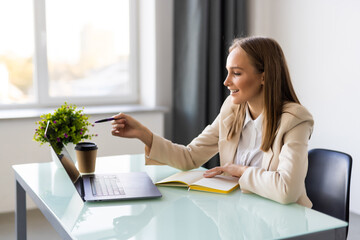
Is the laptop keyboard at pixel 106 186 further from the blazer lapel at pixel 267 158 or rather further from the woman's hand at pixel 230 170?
the blazer lapel at pixel 267 158

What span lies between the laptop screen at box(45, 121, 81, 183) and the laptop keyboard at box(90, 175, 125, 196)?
0.07 meters

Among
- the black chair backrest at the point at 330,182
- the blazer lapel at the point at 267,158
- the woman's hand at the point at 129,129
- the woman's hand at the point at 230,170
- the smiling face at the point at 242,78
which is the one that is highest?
the smiling face at the point at 242,78

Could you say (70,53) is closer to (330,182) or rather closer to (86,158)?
(86,158)

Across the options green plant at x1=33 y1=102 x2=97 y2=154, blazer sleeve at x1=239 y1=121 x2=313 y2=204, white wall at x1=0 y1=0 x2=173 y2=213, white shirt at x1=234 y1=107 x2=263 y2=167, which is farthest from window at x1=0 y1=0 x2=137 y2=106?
blazer sleeve at x1=239 y1=121 x2=313 y2=204

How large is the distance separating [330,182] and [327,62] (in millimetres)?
1717

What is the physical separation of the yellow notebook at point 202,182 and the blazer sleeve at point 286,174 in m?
0.07

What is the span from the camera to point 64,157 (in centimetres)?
170

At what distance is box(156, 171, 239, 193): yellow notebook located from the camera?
1618 mm

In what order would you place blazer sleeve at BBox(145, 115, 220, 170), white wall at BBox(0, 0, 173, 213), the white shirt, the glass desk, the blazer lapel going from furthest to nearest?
1. white wall at BBox(0, 0, 173, 213)
2. blazer sleeve at BBox(145, 115, 220, 170)
3. the white shirt
4. the blazer lapel
5. the glass desk

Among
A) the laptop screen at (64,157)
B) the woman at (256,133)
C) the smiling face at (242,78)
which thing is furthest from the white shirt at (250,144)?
the laptop screen at (64,157)

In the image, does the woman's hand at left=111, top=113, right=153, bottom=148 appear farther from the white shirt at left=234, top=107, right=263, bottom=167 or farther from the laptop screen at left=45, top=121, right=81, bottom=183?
the white shirt at left=234, top=107, right=263, bottom=167

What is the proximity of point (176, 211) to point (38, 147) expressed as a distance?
2.05 metres

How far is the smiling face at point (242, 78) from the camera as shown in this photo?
177 centimetres

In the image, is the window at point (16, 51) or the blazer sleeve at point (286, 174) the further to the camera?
the window at point (16, 51)
